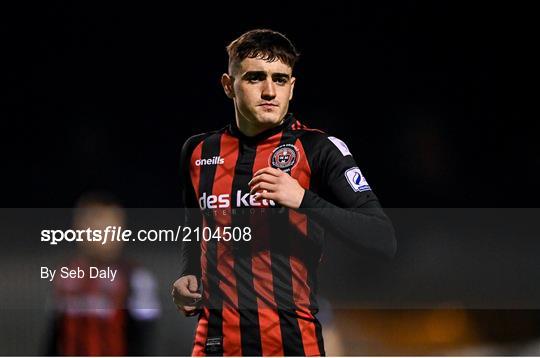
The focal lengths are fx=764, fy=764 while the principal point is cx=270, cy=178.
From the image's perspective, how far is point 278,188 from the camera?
2.62 m

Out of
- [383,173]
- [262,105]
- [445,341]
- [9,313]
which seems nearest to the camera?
[262,105]

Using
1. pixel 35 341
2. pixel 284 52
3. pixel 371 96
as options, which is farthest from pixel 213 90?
pixel 284 52

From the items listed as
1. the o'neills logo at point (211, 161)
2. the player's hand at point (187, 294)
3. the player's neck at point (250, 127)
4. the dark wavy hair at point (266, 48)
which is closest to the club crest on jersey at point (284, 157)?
the player's neck at point (250, 127)

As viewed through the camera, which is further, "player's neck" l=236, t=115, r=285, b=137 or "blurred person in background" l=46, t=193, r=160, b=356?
"blurred person in background" l=46, t=193, r=160, b=356

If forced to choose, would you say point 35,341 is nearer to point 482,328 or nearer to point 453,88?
point 482,328

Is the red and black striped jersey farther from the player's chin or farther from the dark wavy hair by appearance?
the dark wavy hair

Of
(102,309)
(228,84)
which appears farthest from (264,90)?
(102,309)

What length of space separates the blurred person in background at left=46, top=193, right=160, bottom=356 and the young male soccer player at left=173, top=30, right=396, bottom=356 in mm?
1426

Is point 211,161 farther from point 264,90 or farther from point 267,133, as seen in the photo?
point 264,90

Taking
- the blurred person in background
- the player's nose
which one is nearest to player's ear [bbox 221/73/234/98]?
the player's nose

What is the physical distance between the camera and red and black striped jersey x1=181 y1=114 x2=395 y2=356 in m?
2.75

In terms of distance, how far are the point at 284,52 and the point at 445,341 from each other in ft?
12.5

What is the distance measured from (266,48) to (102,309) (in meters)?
2.07

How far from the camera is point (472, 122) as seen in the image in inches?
274
